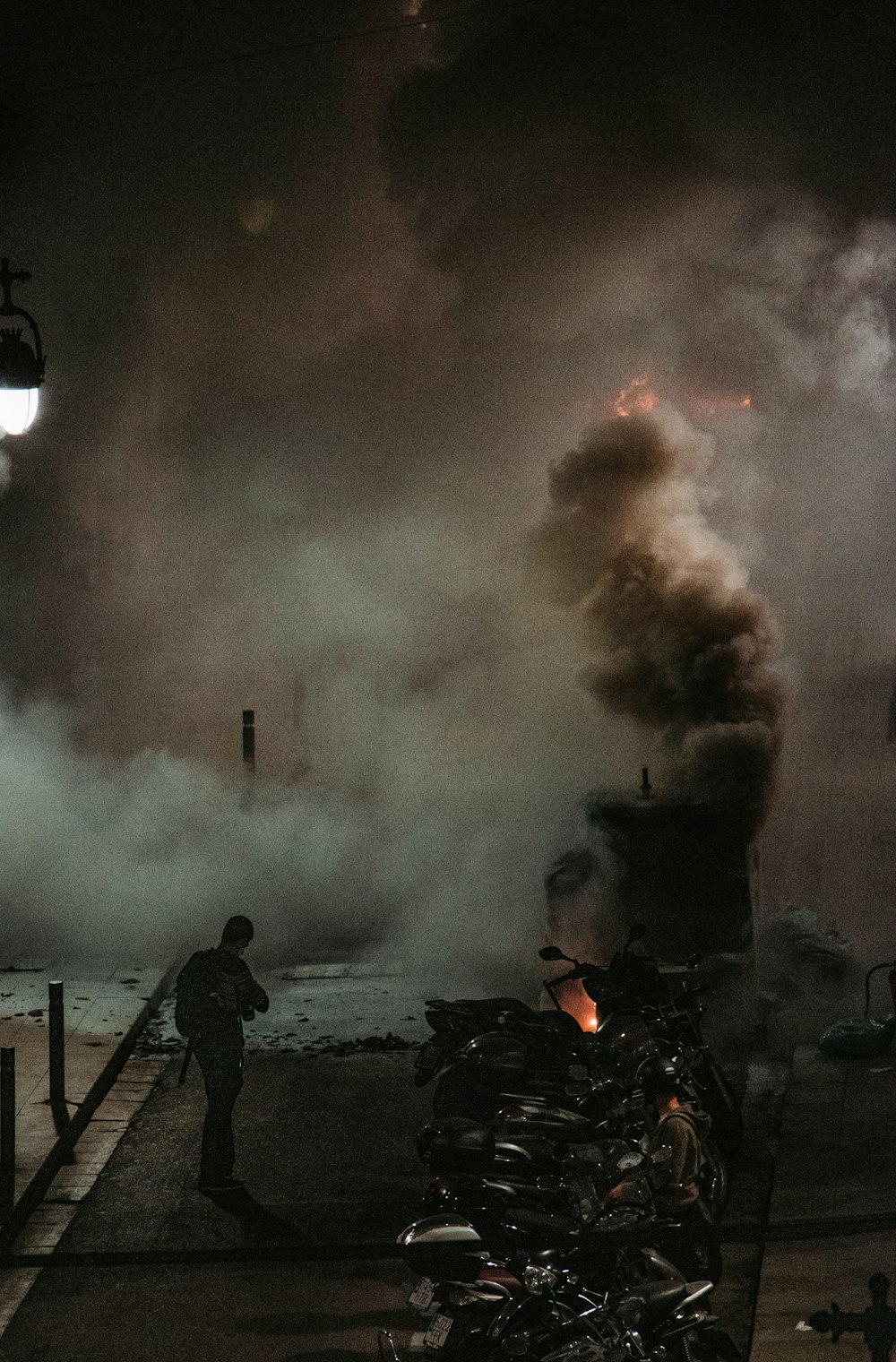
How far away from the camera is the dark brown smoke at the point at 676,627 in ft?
41.4

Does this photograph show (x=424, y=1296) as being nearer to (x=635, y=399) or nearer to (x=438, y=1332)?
(x=438, y=1332)

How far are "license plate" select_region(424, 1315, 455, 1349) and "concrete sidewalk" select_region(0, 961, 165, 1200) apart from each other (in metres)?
2.89

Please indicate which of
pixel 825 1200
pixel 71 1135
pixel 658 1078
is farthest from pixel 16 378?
pixel 825 1200

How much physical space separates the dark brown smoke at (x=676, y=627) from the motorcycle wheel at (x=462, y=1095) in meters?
3.99

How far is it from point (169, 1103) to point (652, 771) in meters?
5.88

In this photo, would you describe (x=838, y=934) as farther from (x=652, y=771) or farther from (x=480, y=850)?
(x=480, y=850)

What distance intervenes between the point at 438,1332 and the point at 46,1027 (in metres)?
5.50

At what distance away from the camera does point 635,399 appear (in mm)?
23812

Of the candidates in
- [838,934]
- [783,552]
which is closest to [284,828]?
[838,934]

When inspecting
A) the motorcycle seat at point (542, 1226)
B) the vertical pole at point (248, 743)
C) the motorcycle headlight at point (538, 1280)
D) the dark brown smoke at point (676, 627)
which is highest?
the dark brown smoke at point (676, 627)

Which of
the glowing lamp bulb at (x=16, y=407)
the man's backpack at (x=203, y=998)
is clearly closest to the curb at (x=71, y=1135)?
the man's backpack at (x=203, y=998)

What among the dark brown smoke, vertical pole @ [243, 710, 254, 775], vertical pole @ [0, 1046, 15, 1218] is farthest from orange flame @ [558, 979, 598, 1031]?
vertical pole @ [243, 710, 254, 775]

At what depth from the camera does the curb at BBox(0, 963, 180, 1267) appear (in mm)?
7170

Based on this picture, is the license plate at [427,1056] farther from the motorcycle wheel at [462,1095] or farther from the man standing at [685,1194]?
the man standing at [685,1194]
